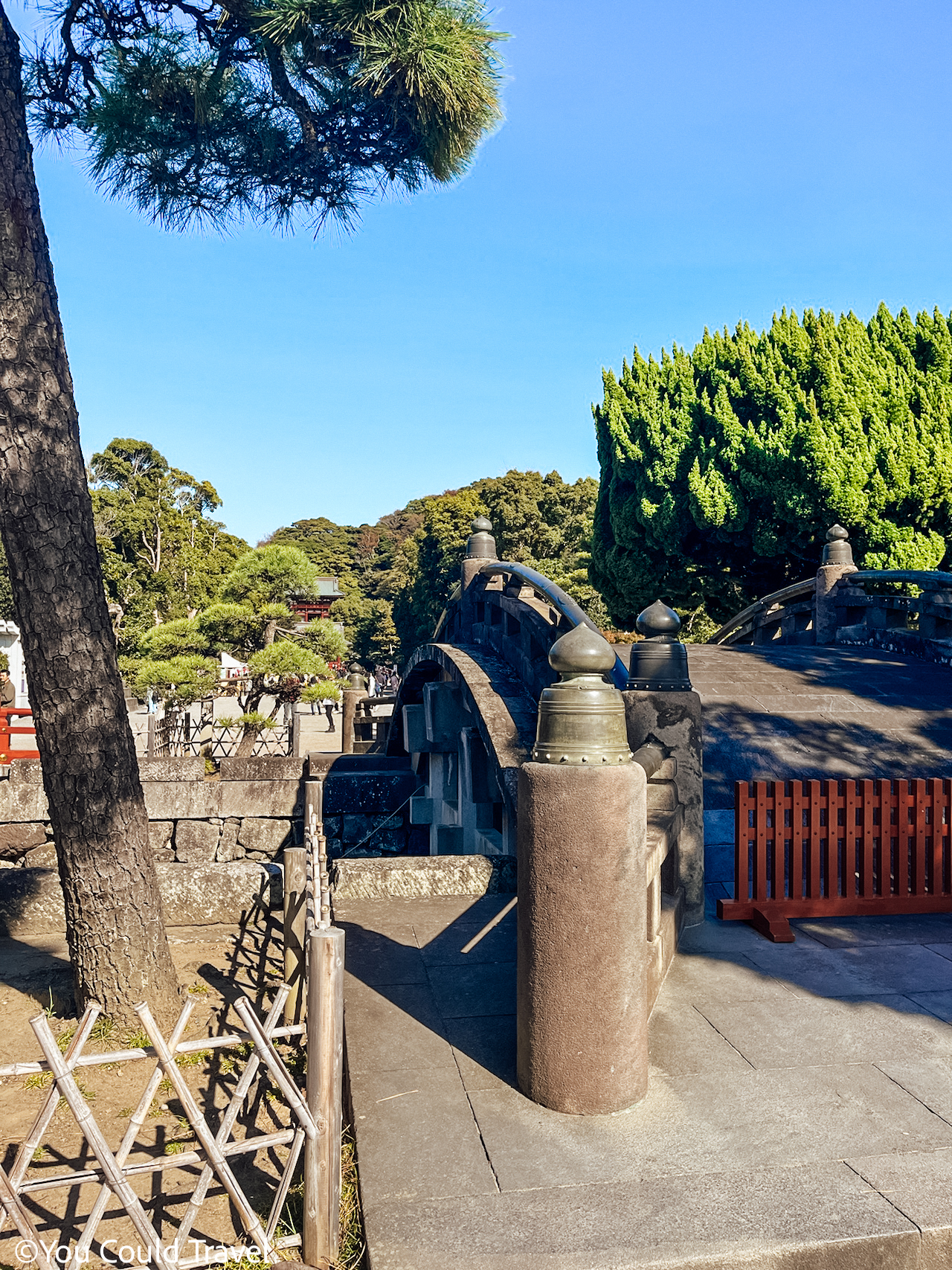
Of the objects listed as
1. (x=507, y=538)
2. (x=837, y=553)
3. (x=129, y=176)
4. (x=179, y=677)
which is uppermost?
(x=507, y=538)

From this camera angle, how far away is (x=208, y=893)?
6.70 meters

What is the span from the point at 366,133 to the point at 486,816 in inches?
306

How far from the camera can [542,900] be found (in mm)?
3303

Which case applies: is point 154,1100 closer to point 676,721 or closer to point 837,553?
point 676,721

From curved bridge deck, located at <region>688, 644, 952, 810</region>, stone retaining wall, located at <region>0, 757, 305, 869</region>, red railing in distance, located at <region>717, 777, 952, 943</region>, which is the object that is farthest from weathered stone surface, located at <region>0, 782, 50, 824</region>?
red railing in distance, located at <region>717, 777, 952, 943</region>

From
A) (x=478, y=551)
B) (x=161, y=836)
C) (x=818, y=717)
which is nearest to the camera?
(x=818, y=717)

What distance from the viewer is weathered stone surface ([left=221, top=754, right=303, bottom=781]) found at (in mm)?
15359

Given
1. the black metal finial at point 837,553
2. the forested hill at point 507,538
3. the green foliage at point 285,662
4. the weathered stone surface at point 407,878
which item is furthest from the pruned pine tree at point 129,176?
the forested hill at point 507,538

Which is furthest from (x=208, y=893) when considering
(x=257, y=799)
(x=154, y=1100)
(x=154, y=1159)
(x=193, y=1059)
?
(x=257, y=799)

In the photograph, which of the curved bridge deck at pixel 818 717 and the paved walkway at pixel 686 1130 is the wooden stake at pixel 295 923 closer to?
the paved walkway at pixel 686 1130

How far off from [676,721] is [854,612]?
454 inches

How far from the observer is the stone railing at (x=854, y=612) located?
13383mm

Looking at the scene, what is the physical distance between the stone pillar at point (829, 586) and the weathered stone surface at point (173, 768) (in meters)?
11.0

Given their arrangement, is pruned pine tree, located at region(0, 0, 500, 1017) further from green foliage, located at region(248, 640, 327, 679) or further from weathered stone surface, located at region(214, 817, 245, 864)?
green foliage, located at region(248, 640, 327, 679)
